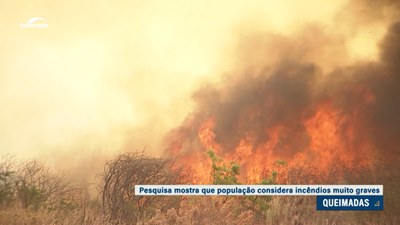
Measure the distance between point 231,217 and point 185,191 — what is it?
1369 mm

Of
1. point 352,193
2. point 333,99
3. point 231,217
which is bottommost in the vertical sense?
point 231,217

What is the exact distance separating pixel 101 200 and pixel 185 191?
1.79 m

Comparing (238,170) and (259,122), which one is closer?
(238,170)

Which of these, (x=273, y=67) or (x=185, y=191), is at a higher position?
(x=273, y=67)

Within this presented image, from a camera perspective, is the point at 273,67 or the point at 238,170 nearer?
the point at 238,170

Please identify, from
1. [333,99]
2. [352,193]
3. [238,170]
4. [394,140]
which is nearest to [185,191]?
[238,170]

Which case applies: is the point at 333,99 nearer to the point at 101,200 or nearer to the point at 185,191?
the point at 185,191

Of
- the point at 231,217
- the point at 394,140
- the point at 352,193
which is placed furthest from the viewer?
the point at 394,140

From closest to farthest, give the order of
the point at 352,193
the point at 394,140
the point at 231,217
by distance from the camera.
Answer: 1. the point at 231,217
2. the point at 352,193
3. the point at 394,140

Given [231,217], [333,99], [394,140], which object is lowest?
[231,217]

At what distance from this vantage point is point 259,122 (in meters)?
13.0

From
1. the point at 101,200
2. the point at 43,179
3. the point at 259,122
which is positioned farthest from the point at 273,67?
the point at 43,179

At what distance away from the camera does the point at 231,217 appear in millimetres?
10398

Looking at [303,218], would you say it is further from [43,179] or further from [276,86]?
[43,179]
